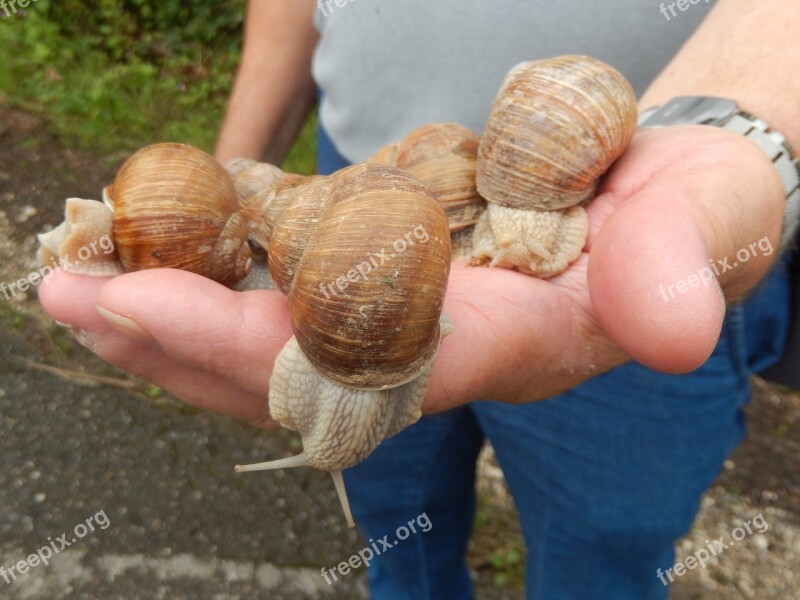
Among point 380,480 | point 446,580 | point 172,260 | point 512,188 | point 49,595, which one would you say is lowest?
point 49,595

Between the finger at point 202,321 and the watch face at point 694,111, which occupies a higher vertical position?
the watch face at point 694,111

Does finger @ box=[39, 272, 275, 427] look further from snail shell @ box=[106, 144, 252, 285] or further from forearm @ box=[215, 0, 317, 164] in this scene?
forearm @ box=[215, 0, 317, 164]

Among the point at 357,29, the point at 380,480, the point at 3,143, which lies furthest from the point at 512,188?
the point at 3,143

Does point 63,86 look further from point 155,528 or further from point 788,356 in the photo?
point 788,356

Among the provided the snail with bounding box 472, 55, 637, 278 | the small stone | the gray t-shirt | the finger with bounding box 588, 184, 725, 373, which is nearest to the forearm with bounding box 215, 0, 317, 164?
the gray t-shirt

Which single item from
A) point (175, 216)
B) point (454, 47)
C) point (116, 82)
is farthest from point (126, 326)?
point (116, 82)

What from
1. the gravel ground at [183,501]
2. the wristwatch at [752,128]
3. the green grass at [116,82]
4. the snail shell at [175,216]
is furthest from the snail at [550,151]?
the green grass at [116,82]

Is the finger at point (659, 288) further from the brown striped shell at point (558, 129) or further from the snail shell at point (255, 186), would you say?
the snail shell at point (255, 186)
